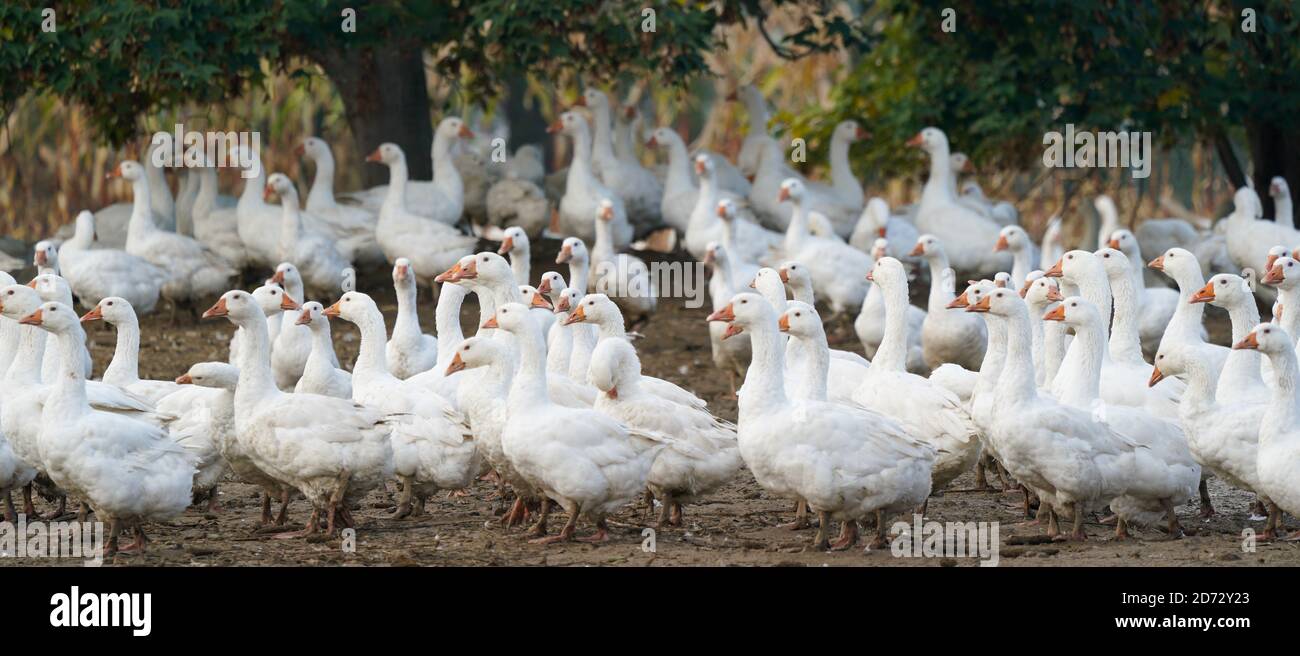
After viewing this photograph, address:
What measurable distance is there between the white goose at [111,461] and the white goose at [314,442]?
450 millimetres

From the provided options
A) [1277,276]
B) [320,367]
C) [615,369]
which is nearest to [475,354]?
[615,369]

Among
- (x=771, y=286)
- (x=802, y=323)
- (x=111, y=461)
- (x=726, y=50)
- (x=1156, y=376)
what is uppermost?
(x=726, y=50)

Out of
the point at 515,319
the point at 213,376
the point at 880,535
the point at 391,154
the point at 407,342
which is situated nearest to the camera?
the point at 880,535

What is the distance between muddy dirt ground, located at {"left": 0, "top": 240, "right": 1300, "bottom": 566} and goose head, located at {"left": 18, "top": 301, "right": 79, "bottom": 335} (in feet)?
3.87

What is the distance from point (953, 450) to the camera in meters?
10.1

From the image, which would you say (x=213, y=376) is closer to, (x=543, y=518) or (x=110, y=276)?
(x=543, y=518)

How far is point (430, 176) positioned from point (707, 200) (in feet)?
11.6

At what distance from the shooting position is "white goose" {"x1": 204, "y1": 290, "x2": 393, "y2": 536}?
30.9ft

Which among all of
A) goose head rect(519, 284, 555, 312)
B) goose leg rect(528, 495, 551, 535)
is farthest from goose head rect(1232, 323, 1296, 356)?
goose head rect(519, 284, 555, 312)

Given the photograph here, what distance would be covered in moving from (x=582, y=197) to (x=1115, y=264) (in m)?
A: 7.50

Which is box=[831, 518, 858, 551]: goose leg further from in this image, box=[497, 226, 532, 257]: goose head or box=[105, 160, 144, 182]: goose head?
box=[105, 160, 144, 182]: goose head

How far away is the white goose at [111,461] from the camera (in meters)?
8.89

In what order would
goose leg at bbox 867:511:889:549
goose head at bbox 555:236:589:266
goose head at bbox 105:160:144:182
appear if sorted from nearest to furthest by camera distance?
goose leg at bbox 867:511:889:549 < goose head at bbox 555:236:589:266 < goose head at bbox 105:160:144:182

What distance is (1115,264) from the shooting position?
11.5 metres
